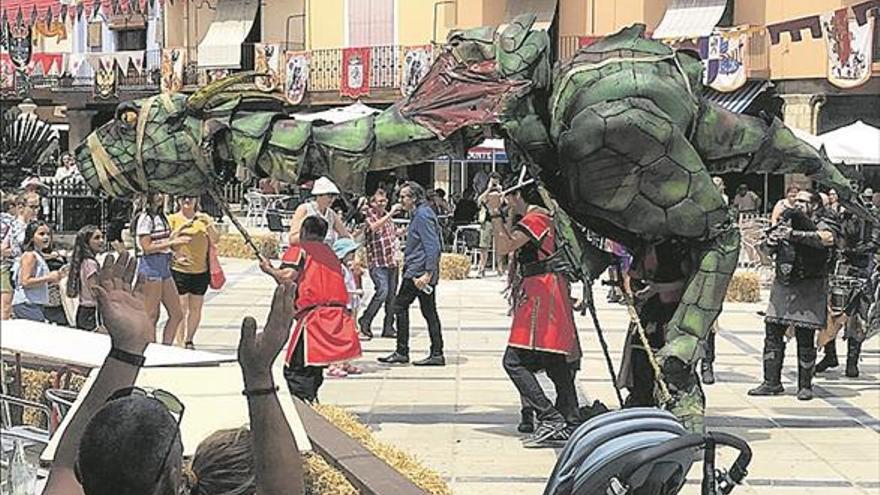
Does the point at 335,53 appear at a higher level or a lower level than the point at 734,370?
higher

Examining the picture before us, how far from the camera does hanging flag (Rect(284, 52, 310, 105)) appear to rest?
103 feet

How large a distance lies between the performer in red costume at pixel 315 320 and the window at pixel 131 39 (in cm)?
2986

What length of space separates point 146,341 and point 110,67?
3335 centimetres

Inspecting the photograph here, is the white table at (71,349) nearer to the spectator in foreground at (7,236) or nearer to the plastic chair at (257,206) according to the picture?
the spectator in foreground at (7,236)

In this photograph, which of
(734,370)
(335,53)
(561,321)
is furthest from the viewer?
(335,53)

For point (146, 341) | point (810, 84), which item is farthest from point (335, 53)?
point (146, 341)

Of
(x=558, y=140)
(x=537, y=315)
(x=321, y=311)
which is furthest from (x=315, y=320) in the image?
(x=558, y=140)

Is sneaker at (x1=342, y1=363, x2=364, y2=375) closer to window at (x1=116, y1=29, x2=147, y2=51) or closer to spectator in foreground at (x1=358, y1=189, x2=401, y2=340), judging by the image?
spectator in foreground at (x1=358, y1=189, x2=401, y2=340)

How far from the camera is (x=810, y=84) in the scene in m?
25.7

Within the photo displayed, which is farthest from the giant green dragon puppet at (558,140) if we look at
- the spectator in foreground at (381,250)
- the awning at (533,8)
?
the awning at (533,8)

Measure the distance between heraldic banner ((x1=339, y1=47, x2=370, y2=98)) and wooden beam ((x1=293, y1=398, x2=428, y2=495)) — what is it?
24.4m

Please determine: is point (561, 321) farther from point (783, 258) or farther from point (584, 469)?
point (584, 469)

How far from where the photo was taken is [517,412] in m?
9.36

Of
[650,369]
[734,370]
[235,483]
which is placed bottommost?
[734,370]
